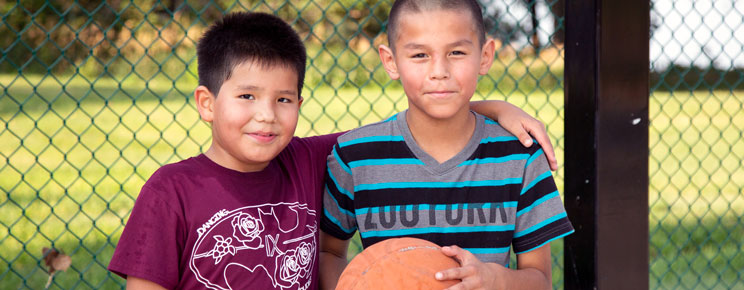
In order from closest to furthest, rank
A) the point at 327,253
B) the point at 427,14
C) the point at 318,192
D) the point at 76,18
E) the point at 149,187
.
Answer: the point at 149,187 < the point at 427,14 < the point at 318,192 < the point at 327,253 < the point at 76,18

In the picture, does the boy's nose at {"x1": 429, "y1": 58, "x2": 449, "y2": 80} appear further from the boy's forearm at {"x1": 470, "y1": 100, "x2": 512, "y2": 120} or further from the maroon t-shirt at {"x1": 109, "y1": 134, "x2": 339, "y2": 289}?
the maroon t-shirt at {"x1": 109, "y1": 134, "x2": 339, "y2": 289}

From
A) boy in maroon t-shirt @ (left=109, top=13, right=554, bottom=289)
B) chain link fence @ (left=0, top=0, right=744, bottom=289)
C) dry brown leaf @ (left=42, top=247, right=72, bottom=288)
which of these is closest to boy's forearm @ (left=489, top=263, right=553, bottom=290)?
boy in maroon t-shirt @ (left=109, top=13, right=554, bottom=289)

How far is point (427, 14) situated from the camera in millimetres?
2074

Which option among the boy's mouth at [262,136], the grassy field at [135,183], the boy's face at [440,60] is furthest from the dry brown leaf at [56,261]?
the boy's face at [440,60]

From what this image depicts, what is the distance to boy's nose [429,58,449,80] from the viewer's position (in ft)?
6.66

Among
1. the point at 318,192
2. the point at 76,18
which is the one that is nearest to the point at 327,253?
the point at 318,192

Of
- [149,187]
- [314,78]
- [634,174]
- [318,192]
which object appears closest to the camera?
[149,187]

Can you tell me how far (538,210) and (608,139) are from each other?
1.89 feet

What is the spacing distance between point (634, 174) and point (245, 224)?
55.9 inches

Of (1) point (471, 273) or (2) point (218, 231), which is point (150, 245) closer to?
(2) point (218, 231)

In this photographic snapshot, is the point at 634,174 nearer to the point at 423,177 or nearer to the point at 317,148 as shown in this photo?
the point at 423,177

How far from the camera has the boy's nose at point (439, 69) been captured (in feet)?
6.66

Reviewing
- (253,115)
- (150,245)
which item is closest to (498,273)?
(253,115)

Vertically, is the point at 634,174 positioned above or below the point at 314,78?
below
